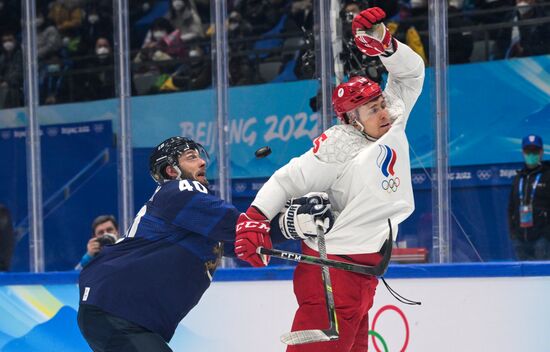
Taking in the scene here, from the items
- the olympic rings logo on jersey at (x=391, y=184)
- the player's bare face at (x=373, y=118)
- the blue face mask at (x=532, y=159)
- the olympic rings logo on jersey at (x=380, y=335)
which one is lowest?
the olympic rings logo on jersey at (x=380, y=335)

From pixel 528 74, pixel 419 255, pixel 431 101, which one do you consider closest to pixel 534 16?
pixel 528 74

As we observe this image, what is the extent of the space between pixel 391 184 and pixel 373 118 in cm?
22

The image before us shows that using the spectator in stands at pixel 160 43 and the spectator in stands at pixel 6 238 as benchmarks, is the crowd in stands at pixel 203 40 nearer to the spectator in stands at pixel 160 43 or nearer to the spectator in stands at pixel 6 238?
the spectator in stands at pixel 160 43

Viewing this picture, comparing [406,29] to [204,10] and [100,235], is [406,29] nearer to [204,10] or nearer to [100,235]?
[204,10]

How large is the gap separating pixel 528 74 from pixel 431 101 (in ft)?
1.76

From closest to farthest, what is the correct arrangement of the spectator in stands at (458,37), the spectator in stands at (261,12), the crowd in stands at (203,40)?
the spectator in stands at (458,37), the crowd in stands at (203,40), the spectator in stands at (261,12)

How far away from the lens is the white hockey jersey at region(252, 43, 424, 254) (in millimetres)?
3215

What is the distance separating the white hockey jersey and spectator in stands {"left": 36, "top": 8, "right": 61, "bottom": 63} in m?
2.91

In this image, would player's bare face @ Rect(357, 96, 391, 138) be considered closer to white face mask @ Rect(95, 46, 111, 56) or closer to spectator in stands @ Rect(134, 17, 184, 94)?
spectator in stands @ Rect(134, 17, 184, 94)

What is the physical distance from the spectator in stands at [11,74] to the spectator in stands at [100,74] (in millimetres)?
334

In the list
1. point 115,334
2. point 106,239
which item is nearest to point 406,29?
point 106,239

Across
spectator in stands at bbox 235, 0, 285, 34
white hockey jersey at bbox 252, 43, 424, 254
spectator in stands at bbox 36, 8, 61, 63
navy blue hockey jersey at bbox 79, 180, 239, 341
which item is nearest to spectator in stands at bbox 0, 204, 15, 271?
spectator in stands at bbox 36, 8, 61, 63

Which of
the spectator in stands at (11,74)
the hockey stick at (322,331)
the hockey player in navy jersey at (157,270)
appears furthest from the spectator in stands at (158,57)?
the hockey stick at (322,331)

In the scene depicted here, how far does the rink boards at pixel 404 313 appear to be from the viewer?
4.00 metres
